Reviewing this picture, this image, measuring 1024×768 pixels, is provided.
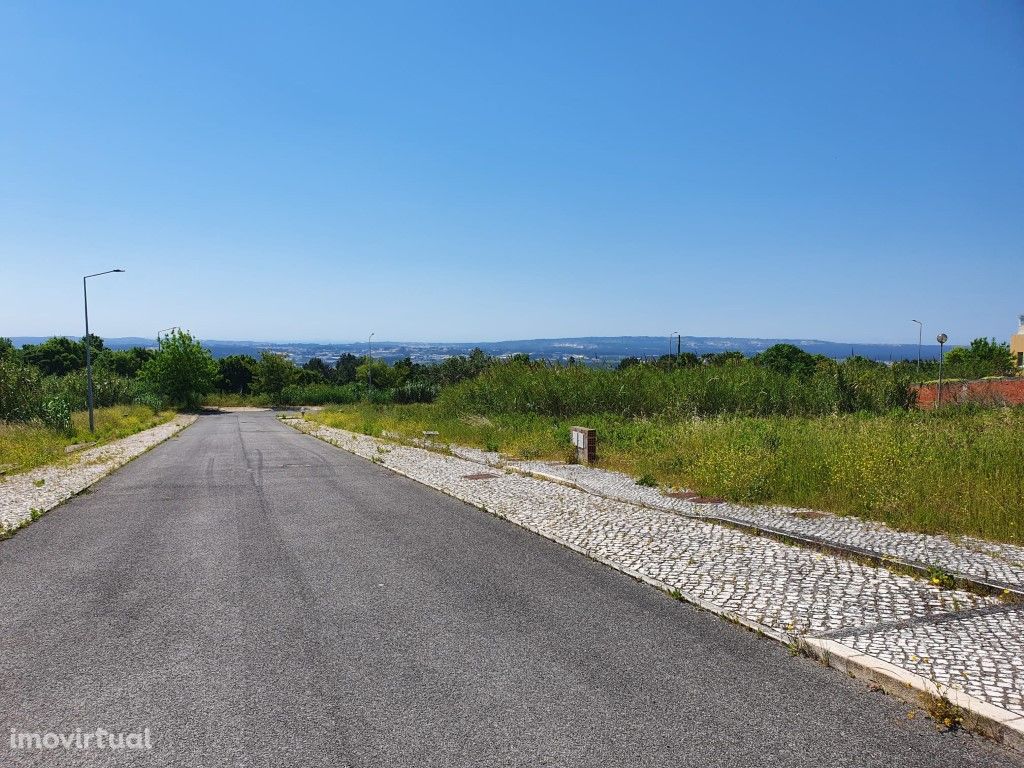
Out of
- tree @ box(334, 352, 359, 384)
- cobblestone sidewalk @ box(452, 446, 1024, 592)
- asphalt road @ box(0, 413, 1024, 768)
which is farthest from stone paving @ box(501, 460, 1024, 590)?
tree @ box(334, 352, 359, 384)

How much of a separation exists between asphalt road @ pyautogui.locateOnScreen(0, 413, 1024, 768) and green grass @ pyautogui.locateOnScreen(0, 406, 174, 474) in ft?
46.0

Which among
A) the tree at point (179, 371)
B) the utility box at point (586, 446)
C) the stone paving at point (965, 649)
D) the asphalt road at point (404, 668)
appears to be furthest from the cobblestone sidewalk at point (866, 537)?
the tree at point (179, 371)

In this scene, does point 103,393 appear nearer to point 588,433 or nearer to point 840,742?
point 588,433

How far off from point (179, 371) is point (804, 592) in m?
66.5

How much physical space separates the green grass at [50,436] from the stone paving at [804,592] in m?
16.4

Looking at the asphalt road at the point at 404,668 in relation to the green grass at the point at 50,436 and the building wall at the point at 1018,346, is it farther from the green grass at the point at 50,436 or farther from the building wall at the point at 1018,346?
the building wall at the point at 1018,346

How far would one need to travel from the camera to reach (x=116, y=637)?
5578 millimetres

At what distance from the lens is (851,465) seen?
11.0 metres

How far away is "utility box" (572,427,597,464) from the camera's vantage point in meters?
16.6

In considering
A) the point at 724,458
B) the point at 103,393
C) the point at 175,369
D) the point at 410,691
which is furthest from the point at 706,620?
the point at 175,369

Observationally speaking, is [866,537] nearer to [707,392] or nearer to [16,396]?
[707,392]

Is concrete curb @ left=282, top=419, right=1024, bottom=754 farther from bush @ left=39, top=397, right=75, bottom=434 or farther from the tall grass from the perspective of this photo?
bush @ left=39, top=397, right=75, bottom=434

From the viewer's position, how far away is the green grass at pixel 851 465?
9.05 meters

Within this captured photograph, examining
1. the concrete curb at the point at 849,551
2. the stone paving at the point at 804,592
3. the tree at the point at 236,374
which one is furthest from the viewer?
the tree at the point at 236,374
